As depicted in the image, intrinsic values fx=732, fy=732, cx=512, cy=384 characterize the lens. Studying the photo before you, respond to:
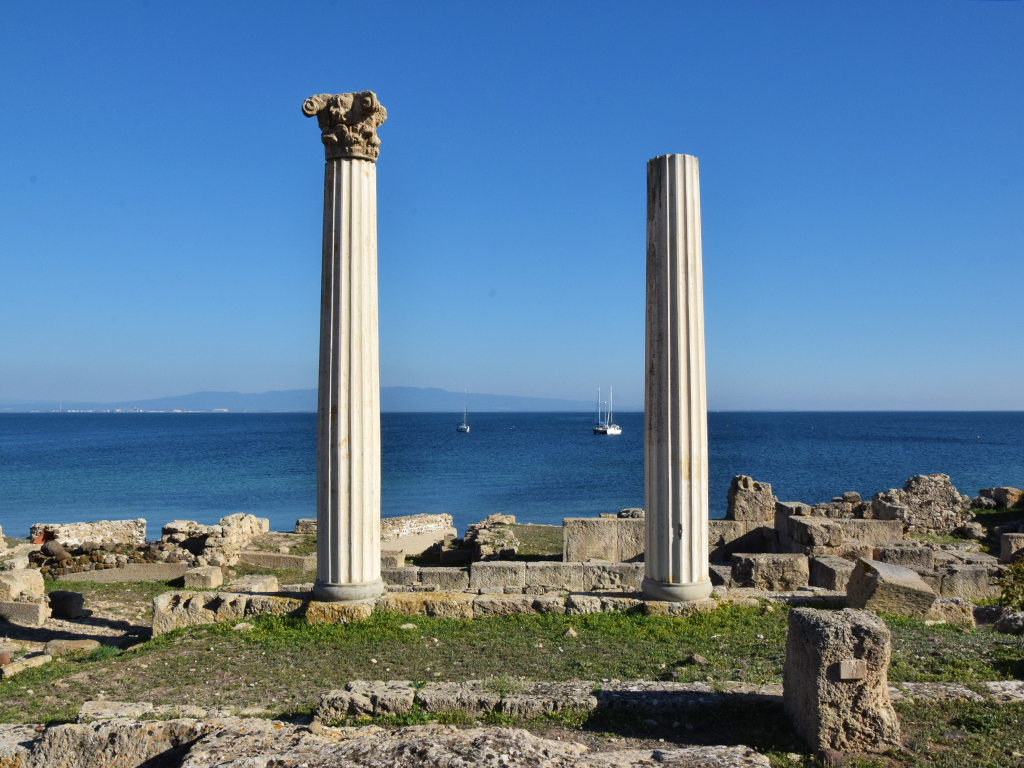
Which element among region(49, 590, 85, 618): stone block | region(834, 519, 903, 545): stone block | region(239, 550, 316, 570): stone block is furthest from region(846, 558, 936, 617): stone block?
region(239, 550, 316, 570): stone block

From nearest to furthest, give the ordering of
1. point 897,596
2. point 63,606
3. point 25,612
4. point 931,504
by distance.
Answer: point 897,596 → point 25,612 → point 63,606 → point 931,504

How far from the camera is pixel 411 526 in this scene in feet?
71.8

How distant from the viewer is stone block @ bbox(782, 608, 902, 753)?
4457 millimetres

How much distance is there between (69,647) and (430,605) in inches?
178

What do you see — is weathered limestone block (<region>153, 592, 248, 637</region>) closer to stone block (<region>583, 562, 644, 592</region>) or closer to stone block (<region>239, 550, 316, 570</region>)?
stone block (<region>583, 562, 644, 592</region>)

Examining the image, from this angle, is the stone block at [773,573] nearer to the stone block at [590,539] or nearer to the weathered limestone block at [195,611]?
the stone block at [590,539]

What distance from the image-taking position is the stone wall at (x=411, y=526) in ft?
69.5

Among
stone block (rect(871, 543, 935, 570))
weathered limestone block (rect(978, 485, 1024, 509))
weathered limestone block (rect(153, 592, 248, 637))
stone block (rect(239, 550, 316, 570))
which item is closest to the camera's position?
weathered limestone block (rect(153, 592, 248, 637))

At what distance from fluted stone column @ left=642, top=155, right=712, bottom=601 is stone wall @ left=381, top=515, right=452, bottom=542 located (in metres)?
13.8

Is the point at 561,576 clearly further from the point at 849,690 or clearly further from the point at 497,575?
the point at 849,690

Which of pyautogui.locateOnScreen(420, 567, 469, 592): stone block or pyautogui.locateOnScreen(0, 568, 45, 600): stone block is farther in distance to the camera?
A: pyautogui.locateOnScreen(0, 568, 45, 600): stone block

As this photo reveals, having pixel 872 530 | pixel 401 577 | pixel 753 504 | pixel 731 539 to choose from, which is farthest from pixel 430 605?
pixel 753 504

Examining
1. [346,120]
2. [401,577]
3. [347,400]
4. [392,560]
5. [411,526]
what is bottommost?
[411,526]

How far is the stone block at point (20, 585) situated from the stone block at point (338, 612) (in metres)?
6.82
